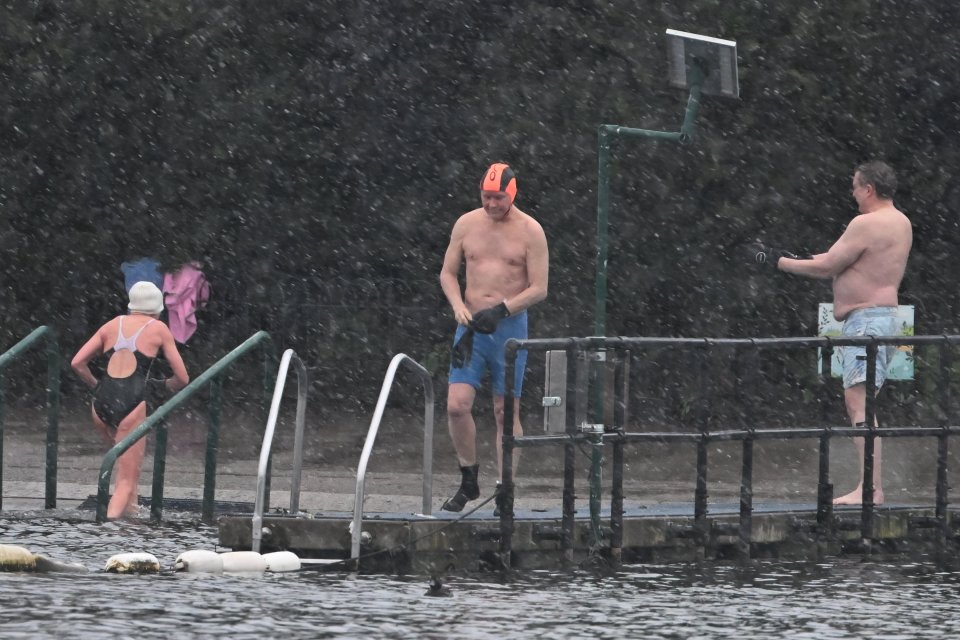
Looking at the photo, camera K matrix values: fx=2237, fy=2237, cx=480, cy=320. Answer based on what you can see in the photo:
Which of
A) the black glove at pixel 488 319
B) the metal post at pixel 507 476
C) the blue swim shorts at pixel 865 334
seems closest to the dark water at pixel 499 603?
the metal post at pixel 507 476

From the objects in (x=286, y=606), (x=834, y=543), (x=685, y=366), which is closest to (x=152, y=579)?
(x=286, y=606)

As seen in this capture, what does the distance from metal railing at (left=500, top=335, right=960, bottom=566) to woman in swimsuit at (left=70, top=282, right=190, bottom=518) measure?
3010mm

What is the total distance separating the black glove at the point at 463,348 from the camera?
11.9m

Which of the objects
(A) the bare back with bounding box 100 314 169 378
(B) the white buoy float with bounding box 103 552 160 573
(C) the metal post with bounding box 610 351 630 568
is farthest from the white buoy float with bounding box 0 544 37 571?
(A) the bare back with bounding box 100 314 169 378

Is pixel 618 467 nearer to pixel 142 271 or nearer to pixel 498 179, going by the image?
pixel 498 179

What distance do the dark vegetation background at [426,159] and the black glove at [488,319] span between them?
20.9ft

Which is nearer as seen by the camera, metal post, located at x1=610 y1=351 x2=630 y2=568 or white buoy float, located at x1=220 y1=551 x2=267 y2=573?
white buoy float, located at x1=220 y1=551 x2=267 y2=573

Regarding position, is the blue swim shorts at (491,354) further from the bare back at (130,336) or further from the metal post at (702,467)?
the bare back at (130,336)

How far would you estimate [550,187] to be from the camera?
1878 cm

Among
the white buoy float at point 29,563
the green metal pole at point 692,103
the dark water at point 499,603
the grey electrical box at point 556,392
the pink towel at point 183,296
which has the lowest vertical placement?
Result: the dark water at point 499,603

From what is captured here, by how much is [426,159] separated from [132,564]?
9578mm

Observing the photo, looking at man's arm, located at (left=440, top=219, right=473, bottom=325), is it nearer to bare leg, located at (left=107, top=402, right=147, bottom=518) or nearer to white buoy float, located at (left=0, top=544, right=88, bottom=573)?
bare leg, located at (left=107, top=402, right=147, bottom=518)

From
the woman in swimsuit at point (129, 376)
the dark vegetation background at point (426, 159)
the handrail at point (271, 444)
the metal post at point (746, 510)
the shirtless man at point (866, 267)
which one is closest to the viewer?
the handrail at point (271, 444)

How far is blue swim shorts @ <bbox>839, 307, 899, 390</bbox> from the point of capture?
12094 mm
